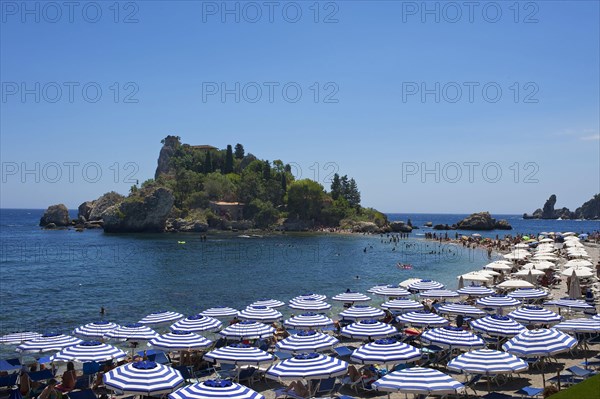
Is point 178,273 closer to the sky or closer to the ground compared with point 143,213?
closer to the ground

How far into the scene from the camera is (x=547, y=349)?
48.6 ft

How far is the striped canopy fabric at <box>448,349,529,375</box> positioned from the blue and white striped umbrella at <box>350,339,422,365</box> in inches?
52.0

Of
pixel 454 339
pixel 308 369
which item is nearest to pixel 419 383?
pixel 308 369

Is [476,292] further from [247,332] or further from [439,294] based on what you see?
[247,332]

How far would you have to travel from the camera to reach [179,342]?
666 inches

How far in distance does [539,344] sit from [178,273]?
133ft

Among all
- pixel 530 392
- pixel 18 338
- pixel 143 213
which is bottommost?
pixel 530 392

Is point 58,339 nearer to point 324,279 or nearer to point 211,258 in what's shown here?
point 324,279

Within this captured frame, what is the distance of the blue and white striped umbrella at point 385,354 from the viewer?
14500 millimetres

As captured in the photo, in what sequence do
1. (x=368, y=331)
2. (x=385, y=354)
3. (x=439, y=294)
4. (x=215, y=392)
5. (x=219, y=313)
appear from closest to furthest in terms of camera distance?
(x=215, y=392)
(x=385, y=354)
(x=368, y=331)
(x=219, y=313)
(x=439, y=294)

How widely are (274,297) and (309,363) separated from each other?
75.9 ft

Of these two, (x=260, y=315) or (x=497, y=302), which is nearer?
(x=260, y=315)

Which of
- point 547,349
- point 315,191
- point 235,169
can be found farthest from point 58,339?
point 235,169

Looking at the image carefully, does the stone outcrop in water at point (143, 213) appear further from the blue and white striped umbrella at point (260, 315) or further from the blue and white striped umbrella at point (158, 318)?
the blue and white striped umbrella at point (260, 315)
